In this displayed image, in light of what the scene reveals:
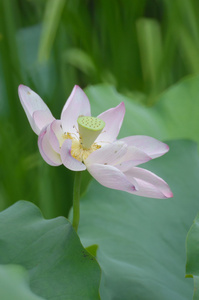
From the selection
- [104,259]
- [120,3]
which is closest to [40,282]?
[104,259]

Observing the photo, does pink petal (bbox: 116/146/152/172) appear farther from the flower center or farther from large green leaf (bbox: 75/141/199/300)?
large green leaf (bbox: 75/141/199/300)

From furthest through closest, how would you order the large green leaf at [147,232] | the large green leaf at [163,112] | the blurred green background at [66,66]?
1. the blurred green background at [66,66]
2. the large green leaf at [163,112]
3. the large green leaf at [147,232]

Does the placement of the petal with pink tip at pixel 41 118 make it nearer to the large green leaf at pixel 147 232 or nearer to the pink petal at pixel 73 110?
the pink petal at pixel 73 110

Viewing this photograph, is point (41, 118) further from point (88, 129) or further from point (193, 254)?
point (193, 254)

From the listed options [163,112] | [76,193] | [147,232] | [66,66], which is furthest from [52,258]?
[66,66]

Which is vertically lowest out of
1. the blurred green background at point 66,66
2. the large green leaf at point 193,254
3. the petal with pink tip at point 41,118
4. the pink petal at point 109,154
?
the blurred green background at point 66,66

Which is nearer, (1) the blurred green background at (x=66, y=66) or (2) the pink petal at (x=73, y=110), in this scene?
(2) the pink petal at (x=73, y=110)

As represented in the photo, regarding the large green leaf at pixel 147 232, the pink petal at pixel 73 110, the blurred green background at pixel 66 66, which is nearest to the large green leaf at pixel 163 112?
the large green leaf at pixel 147 232
